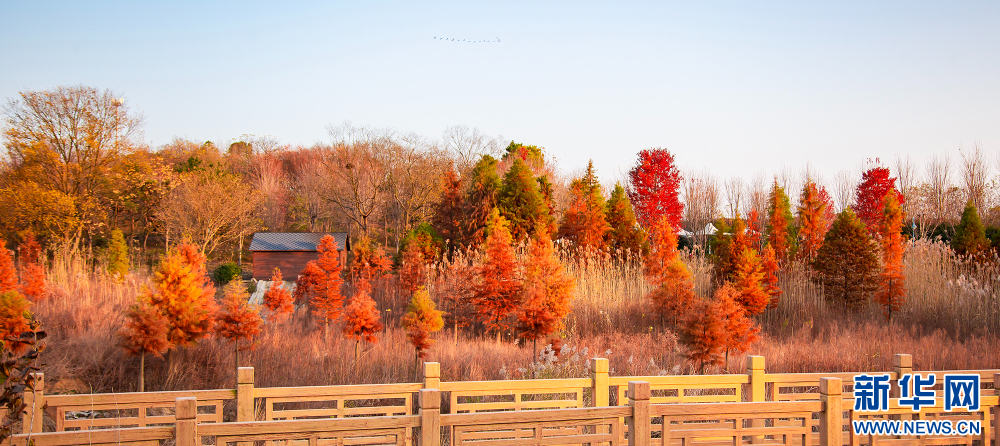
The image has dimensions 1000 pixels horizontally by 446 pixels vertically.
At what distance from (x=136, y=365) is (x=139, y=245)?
2137 cm

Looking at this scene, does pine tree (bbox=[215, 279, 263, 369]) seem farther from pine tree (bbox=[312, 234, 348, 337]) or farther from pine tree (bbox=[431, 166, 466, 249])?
pine tree (bbox=[431, 166, 466, 249])

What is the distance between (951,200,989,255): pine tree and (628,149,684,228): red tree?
34.9 ft

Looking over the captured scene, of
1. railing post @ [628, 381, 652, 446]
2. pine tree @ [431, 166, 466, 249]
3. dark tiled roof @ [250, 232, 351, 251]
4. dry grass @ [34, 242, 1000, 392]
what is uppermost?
pine tree @ [431, 166, 466, 249]

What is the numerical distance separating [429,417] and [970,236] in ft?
43.2

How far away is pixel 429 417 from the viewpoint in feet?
10.3

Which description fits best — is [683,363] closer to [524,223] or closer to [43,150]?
[524,223]

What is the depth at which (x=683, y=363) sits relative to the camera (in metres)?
8.51

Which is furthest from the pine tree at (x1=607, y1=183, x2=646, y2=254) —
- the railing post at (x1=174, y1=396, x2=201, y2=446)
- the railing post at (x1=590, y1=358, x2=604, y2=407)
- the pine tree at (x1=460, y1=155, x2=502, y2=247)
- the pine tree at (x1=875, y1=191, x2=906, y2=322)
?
the railing post at (x1=174, y1=396, x2=201, y2=446)

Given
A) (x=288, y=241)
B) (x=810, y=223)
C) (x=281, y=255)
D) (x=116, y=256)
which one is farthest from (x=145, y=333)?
(x=288, y=241)

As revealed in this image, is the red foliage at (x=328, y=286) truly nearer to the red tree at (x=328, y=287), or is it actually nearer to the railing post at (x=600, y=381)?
the red tree at (x=328, y=287)

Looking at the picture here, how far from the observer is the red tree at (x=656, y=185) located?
74.9ft

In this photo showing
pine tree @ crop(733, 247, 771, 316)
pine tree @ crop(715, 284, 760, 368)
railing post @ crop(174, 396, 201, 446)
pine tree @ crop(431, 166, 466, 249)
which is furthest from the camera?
pine tree @ crop(431, 166, 466, 249)

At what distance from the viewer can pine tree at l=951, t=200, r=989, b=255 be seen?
39.8 feet

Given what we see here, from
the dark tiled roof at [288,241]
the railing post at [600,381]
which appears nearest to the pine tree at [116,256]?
the dark tiled roof at [288,241]
